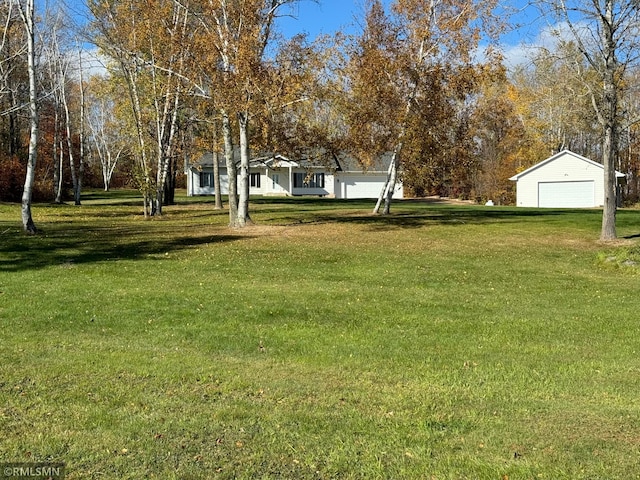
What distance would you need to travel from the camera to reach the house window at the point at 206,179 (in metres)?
54.2

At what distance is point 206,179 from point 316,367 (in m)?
49.8

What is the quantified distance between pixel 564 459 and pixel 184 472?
2.42m

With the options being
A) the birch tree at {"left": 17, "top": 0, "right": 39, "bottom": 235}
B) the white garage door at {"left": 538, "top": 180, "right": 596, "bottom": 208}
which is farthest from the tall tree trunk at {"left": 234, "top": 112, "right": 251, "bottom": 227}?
the white garage door at {"left": 538, "top": 180, "right": 596, "bottom": 208}

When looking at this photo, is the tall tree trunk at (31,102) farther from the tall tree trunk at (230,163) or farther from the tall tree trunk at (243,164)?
the tall tree trunk at (243,164)

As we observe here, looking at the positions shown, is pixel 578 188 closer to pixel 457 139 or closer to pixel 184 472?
pixel 457 139

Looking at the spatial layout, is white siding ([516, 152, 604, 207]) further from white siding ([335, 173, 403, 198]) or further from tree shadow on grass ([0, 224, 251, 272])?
tree shadow on grass ([0, 224, 251, 272])

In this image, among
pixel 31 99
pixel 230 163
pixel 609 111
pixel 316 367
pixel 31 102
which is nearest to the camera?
pixel 316 367

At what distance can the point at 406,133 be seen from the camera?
2273 centimetres

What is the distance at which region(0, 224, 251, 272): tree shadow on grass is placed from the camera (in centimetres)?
1343

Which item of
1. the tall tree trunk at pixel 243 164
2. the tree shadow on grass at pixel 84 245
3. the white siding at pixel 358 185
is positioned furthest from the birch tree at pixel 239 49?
the white siding at pixel 358 185

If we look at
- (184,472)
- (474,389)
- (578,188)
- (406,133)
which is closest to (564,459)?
(474,389)

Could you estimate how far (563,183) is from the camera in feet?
145

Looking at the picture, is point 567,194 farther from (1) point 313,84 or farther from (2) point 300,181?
(1) point 313,84

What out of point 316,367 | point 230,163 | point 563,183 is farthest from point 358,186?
point 316,367
